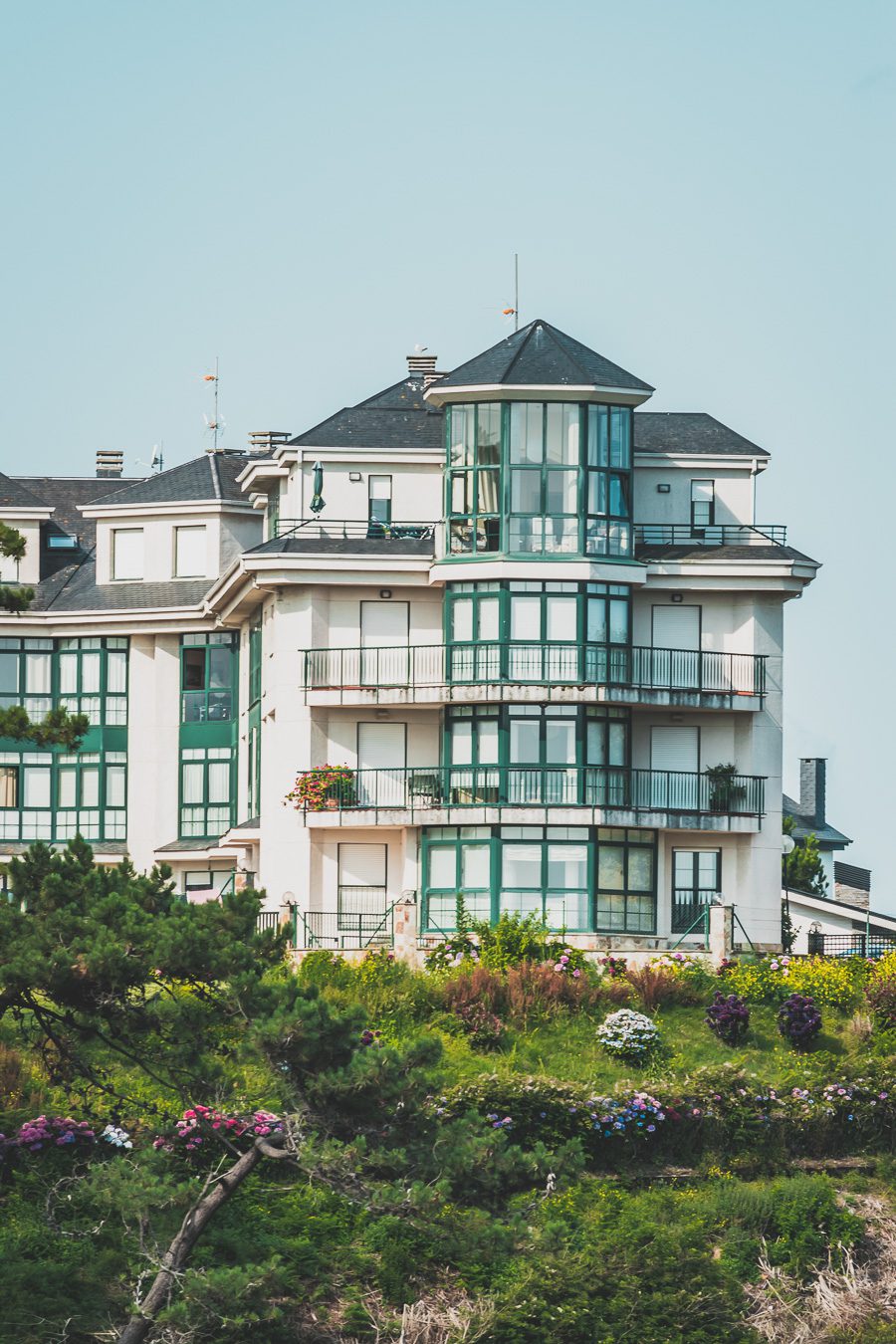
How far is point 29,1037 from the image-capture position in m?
37.2

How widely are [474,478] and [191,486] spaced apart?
12.3 m

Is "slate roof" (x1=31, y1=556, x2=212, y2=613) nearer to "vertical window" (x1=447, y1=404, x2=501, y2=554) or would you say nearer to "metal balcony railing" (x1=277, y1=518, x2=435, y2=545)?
"metal balcony railing" (x1=277, y1=518, x2=435, y2=545)

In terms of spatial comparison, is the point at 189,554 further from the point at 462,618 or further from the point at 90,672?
the point at 462,618

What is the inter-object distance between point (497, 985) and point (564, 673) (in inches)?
333

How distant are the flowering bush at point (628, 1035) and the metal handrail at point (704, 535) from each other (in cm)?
1353

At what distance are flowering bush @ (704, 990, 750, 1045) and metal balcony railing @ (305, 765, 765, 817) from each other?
23.0 ft

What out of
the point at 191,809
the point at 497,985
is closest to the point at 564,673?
the point at 497,985

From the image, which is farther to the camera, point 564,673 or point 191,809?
point 191,809

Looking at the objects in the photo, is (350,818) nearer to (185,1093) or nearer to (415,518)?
(415,518)

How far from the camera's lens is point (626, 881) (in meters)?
52.2

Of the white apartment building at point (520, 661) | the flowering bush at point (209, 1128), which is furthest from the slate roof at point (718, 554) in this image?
the flowering bush at point (209, 1128)

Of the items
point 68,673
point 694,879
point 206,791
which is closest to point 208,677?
point 206,791

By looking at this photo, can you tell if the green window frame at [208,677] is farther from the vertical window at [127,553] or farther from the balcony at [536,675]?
the balcony at [536,675]

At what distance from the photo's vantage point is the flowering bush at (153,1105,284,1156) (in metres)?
33.8
